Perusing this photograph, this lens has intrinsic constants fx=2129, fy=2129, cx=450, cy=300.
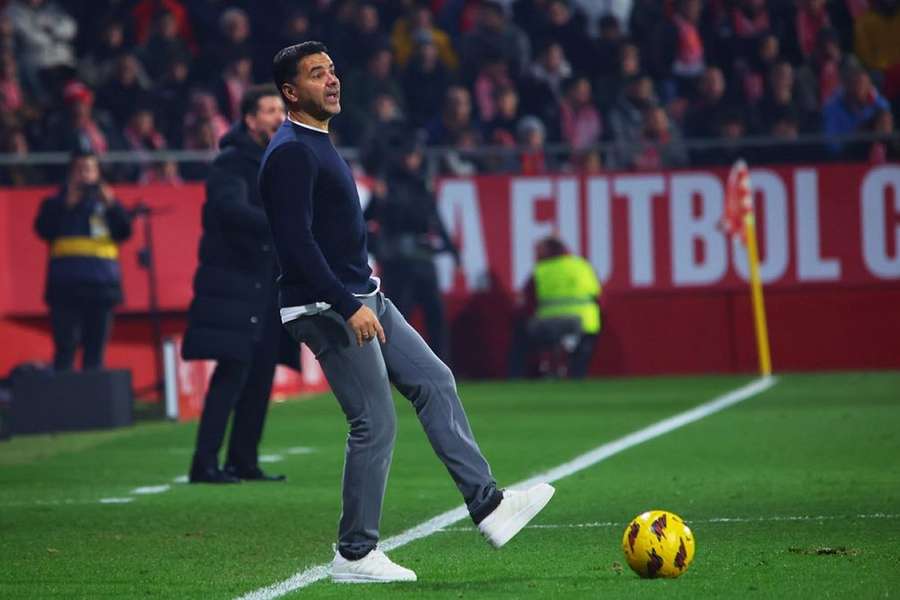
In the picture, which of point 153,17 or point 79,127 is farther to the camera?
point 153,17

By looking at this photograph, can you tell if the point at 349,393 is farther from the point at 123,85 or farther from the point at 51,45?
the point at 51,45

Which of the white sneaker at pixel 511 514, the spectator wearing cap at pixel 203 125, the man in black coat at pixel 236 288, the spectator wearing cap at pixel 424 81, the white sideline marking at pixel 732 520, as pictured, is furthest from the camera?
the spectator wearing cap at pixel 424 81

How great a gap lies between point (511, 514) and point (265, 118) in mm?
4421

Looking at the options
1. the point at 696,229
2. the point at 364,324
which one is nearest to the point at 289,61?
the point at 364,324

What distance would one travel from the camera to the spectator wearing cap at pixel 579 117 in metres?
23.2

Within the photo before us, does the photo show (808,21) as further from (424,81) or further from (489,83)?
(424,81)

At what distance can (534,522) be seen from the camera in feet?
32.3

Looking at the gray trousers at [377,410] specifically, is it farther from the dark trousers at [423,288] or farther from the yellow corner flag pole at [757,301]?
the yellow corner flag pole at [757,301]

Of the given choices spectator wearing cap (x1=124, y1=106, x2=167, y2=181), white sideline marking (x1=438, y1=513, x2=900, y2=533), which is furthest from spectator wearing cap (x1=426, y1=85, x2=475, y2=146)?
white sideline marking (x1=438, y1=513, x2=900, y2=533)

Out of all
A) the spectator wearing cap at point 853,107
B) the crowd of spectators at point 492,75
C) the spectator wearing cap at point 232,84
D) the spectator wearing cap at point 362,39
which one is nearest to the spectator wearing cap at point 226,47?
the crowd of spectators at point 492,75

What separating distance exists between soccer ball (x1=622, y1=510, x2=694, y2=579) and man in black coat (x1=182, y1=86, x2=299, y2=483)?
4.50 metres

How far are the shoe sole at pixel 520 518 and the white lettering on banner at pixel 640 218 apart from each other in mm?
14353

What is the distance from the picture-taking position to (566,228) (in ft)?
73.8

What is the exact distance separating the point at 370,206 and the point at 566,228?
2255 millimetres
